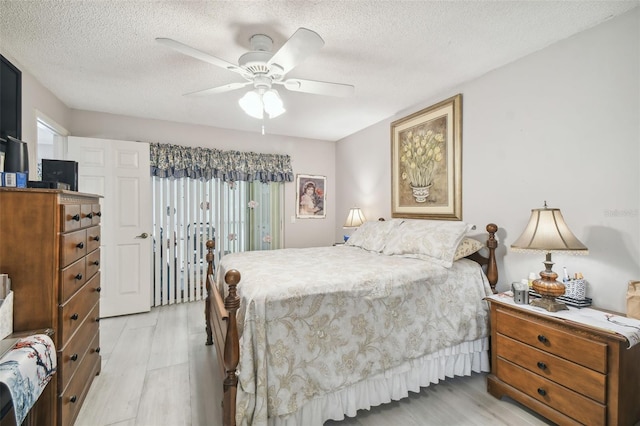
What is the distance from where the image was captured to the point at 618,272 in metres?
1.75

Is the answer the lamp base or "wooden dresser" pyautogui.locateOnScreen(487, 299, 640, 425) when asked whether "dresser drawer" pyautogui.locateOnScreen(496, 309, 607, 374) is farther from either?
the lamp base

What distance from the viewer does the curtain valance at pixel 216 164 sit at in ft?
12.3

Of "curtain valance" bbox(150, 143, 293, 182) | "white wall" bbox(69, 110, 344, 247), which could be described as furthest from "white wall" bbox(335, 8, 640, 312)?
"curtain valance" bbox(150, 143, 293, 182)

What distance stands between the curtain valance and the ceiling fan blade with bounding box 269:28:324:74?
2.56 metres

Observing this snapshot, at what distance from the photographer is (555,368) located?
1.68 metres

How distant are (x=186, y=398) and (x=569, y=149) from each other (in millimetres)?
3180

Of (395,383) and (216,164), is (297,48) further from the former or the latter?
(216,164)

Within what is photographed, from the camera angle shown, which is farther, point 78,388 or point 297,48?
point 78,388

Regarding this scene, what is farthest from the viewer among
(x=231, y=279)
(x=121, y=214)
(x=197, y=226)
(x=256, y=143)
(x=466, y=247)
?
(x=256, y=143)

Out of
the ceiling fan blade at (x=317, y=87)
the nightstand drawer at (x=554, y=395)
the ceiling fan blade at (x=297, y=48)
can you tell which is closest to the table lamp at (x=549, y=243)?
the nightstand drawer at (x=554, y=395)

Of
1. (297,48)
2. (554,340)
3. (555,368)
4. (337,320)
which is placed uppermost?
(297,48)

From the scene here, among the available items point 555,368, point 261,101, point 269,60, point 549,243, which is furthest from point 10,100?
point 555,368

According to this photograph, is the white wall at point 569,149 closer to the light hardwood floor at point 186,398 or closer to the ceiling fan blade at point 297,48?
→ the light hardwood floor at point 186,398

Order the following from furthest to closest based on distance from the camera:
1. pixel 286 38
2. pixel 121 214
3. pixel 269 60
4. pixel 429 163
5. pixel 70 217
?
pixel 121 214
pixel 429 163
pixel 286 38
pixel 269 60
pixel 70 217
